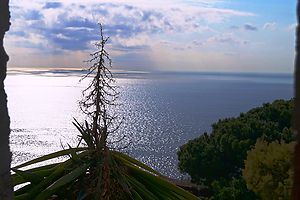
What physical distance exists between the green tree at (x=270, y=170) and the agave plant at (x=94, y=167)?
115 inches

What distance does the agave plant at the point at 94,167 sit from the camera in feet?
6.97

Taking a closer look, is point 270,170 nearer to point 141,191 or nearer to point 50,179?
point 141,191

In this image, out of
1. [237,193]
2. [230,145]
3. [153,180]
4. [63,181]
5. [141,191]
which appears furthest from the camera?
[230,145]

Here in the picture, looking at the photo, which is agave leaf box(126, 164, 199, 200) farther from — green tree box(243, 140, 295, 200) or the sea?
the sea

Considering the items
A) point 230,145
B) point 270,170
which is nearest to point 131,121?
point 230,145

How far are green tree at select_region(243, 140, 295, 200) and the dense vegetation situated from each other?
4.33 meters

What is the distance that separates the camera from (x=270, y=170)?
5117 millimetres

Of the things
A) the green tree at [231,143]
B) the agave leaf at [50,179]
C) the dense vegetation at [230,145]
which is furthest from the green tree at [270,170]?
the green tree at [231,143]

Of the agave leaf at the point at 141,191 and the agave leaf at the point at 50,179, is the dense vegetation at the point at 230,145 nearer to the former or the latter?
the agave leaf at the point at 141,191

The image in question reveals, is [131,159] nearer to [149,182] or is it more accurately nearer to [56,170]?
[149,182]

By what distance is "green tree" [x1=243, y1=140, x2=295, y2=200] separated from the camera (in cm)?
499

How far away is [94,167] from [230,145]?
26.9 feet

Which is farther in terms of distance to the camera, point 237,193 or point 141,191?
point 237,193

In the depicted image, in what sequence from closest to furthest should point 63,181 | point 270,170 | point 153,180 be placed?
point 63,181, point 153,180, point 270,170
